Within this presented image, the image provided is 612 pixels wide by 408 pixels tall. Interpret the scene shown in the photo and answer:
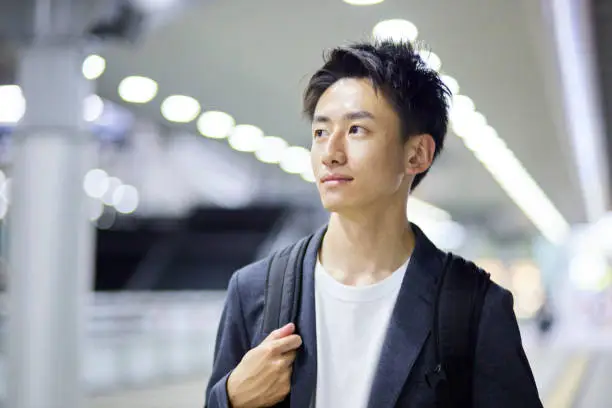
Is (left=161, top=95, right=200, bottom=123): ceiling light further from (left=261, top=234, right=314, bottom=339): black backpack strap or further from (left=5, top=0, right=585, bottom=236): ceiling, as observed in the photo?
(left=261, top=234, right=314, bottom=339): black backpack strap

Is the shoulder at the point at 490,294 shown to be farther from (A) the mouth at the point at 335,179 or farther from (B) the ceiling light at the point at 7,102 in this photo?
(B) the ceiling light at the point at 7,102

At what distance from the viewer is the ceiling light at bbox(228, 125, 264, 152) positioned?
11016 mm

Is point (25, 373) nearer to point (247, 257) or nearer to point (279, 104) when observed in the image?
point (279, 104)

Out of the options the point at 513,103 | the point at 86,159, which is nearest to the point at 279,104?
the point at 513,103

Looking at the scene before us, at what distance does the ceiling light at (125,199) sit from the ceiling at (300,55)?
19.3 m

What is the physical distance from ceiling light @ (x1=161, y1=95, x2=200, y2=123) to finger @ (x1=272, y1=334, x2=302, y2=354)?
8.04 m

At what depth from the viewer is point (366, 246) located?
1.73 m

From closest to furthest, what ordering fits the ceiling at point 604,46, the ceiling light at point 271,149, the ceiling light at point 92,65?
the ceiling light at point 92,65 < the ceiling light at point 271,149 < the ceiling at point 604,46

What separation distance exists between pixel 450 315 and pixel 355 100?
1.56ft

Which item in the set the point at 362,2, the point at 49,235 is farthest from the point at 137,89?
the point at 362,2

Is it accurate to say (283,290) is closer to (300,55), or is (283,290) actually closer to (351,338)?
(351,338)

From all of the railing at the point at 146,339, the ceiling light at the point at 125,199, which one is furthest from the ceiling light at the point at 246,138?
the ceiling light at the point at 125,199

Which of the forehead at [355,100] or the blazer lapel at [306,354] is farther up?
the forehead at [355,100]

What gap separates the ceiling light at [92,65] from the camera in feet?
21.9
